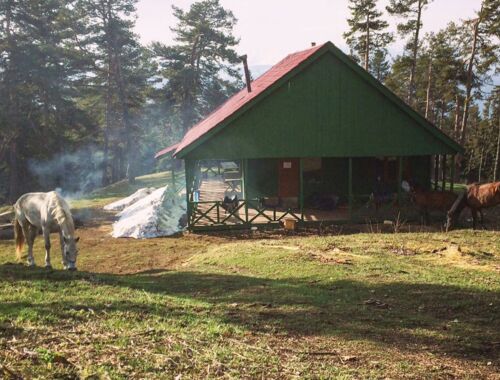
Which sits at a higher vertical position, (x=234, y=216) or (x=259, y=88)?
(x=259, y=88)

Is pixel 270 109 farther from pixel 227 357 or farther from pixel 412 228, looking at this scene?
pixel 227 357

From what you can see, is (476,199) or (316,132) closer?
(476,199)

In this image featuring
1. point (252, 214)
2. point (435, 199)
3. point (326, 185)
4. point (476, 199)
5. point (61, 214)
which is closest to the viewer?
point (61, 214)

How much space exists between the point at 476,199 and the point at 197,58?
3919 centimetres

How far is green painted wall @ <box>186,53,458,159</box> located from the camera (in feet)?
62.0

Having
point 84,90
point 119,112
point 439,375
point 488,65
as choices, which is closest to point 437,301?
point 439,375

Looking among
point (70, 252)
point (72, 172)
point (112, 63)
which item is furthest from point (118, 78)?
point (70, 252)

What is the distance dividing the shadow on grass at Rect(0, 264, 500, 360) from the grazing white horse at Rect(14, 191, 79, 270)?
1.14m

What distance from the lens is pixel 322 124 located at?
63.9ft

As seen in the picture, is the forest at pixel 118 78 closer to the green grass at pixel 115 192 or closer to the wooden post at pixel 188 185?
the green grass at pixel 115 192

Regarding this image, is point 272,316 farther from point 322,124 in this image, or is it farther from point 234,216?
point 322,124

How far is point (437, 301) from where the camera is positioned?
802cm

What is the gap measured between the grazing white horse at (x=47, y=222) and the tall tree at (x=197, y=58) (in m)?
37.3

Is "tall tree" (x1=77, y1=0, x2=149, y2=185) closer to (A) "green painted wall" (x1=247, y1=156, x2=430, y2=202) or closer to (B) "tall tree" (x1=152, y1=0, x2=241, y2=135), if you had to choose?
(B) "tall tree" (x1=152, y1=0, x2=241, y2=135)
